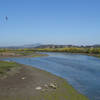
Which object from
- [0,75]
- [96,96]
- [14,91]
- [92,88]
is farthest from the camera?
[0,75]

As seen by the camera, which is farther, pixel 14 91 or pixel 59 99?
pixel 14 91

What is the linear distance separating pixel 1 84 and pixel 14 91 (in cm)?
316

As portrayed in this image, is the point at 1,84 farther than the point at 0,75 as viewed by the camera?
No

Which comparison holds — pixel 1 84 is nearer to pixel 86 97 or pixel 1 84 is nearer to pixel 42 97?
pixel 42 97

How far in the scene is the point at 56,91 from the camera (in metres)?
14.3

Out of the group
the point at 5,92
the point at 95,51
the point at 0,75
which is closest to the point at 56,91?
the point at 5,92

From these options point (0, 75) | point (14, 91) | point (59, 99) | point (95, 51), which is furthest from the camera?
point (95, 51)

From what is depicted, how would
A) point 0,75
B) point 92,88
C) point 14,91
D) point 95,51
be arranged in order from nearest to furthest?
1. point 14,91
2. point 92,88
3. point 0,75
4. point 95,51

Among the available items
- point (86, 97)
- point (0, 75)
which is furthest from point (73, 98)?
point (0, 75)

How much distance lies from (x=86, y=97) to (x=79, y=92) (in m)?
1.45

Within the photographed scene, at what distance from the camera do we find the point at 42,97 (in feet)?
41.6

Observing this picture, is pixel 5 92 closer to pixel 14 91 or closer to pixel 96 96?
pixel 14 91

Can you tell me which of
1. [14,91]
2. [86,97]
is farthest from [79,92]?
[14,91]

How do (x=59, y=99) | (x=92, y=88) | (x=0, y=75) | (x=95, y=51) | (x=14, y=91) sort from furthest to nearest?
(x=95, y=51), (x=0, y=75), (x=92, y=88), (x=14, y=91), (x=59, y=99)
